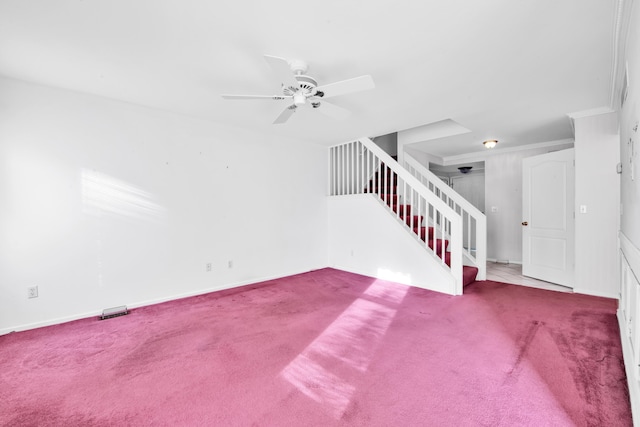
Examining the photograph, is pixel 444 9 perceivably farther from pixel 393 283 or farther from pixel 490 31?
pixel 393 283

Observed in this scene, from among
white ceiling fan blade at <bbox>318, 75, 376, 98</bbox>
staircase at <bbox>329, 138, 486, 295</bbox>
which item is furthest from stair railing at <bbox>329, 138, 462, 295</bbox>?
white ceiling fan blade at <bbox>318, 75, 376, 98</bbox>

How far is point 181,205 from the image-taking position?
3.55 metres

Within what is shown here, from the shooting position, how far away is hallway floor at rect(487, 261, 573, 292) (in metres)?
3.88

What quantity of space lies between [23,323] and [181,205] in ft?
6.00

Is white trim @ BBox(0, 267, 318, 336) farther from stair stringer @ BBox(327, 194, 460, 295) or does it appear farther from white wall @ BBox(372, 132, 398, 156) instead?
white wall @ BBox(372, 132, 398, 156)

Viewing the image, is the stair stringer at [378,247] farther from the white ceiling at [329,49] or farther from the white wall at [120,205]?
the white ceiling at [329,49]

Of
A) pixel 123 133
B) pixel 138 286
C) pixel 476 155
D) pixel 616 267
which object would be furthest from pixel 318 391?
pixel 476 155

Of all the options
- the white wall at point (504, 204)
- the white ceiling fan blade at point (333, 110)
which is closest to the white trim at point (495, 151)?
the white wall at point (504, 204)

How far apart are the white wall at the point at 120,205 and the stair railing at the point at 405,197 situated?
1382 millimetres

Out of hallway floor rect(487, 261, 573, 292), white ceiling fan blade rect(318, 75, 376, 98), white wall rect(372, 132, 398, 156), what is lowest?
hallway floor rect(487, 261, 573, 292)

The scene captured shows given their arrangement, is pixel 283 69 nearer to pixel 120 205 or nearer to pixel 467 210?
pixel 120 205

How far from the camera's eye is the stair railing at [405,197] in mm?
3611

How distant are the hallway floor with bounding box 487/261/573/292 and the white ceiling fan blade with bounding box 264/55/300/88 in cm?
417

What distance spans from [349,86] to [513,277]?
4.17 metres
